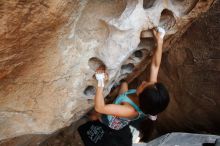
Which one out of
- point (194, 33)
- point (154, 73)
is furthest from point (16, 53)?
point (194, 33)

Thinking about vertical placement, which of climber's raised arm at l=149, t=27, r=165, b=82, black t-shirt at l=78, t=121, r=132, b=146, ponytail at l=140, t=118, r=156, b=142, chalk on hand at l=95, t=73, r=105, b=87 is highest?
climber's raised arm at l=149, t=27, r=165, b=82

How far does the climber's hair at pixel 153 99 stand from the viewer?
234 cm

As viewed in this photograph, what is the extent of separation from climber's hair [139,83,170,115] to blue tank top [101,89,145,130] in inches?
5.7

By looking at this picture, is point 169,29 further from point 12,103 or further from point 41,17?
point 12,103

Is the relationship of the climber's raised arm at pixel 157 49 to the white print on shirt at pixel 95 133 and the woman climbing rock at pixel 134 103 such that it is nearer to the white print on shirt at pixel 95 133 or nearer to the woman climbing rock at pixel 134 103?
the woman climbing rock at pixel 134 103

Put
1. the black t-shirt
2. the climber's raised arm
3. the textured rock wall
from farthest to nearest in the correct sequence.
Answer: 1. the textured rock wall
2. the black t-shirt
3. the climber's raised arm

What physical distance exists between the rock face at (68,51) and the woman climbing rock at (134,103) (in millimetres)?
164

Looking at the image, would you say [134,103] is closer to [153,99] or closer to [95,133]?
[153,99]

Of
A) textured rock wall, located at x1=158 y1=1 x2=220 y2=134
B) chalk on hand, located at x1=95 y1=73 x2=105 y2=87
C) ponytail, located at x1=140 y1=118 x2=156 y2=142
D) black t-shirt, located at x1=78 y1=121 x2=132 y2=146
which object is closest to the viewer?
chalk on hand, located at x1=95 y1=73 x2=105 y2=87

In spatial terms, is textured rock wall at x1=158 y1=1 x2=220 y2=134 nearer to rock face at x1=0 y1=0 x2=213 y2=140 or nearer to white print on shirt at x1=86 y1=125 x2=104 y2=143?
rock face at x1=0 y1=0 x2=213 y2=140

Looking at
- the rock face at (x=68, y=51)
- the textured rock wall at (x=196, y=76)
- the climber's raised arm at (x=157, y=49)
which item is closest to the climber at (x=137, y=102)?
the climber's raised arm at (x=157, y=49)

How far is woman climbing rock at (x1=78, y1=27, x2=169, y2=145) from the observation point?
2.36m

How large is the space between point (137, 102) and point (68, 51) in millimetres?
616

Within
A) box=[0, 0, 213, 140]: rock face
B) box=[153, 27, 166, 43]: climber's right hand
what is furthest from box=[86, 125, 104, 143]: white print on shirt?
box=[153, 27, 166, 43]: climber's right hand
